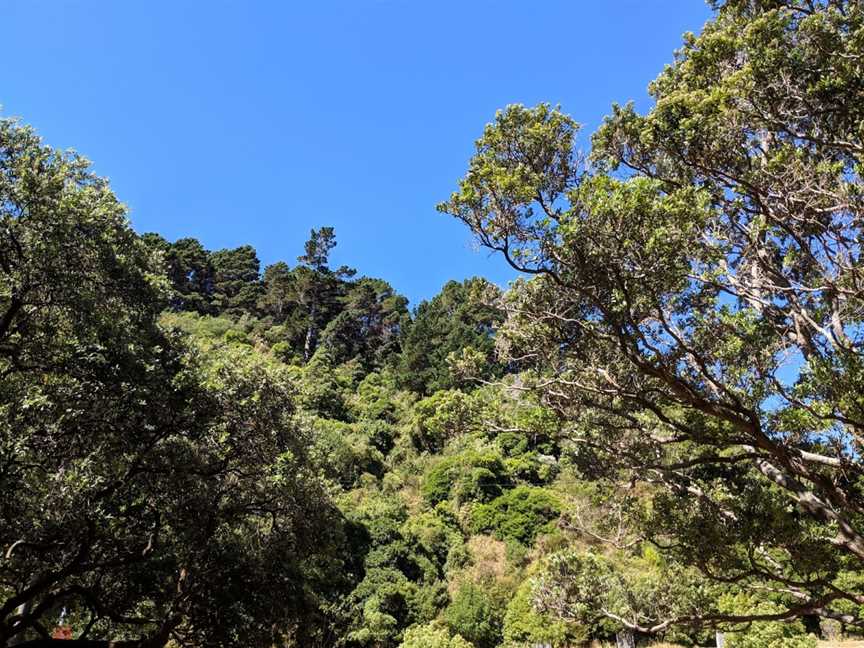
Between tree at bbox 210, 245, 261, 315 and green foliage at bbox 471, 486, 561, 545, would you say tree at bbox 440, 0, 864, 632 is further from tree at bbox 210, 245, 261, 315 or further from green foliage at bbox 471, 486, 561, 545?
tree at bbox 210, 245, 261, 315

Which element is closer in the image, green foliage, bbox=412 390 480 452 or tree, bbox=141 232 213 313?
green foliage, bbox=412 390 480 452

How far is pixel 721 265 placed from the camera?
6441 millimetres

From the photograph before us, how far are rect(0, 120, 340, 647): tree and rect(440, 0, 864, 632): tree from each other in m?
4.95

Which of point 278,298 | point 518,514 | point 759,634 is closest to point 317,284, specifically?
point 278,298

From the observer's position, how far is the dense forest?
6.00m

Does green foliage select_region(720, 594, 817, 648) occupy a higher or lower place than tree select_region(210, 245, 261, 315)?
lower

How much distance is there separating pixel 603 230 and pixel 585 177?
0.78m

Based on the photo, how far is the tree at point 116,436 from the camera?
286 inches

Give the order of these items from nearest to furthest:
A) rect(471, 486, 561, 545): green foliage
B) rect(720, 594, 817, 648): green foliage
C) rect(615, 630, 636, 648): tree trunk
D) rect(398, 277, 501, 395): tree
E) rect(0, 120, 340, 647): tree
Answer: rect(0, 120, 340, 647): tree
rect(720, 594, 817, 648): green foliage
rect(615, 630, 636, 648): tree trunk
rect(471, 486, 561, 545): green foliage
rect(398, 277, 501, 395): tree

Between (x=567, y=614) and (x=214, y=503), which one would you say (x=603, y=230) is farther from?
(x=214, y=503)

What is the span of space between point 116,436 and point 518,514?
74.5 feet

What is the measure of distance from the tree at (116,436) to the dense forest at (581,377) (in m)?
0.04

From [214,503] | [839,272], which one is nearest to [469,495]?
[214,503]

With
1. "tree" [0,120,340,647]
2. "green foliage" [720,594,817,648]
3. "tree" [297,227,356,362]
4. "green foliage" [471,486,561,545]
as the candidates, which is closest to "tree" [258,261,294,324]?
"tree" [297,227,356,362]
